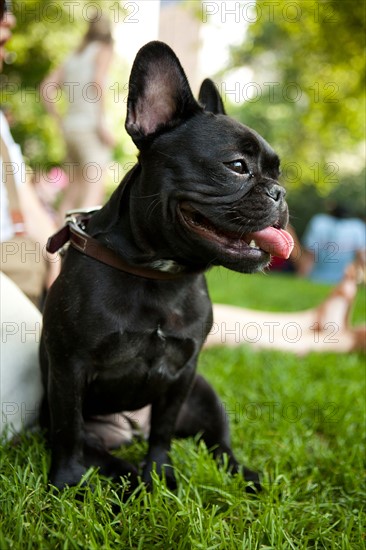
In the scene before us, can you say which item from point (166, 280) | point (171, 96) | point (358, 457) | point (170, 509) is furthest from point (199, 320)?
point (358, 457)

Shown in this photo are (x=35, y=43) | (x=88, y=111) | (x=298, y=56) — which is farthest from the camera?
(x=35, y=43)

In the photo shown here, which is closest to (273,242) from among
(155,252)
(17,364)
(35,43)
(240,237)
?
(240,237)

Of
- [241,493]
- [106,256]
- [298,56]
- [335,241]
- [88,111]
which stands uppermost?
[106,256]

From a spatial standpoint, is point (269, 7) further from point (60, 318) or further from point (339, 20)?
point (60, 318)

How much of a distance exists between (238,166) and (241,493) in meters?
1.01

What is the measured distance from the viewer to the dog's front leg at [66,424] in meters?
1.87

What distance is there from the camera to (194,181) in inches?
71.1

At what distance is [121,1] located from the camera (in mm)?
9172

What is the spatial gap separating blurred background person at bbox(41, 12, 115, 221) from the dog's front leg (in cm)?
511

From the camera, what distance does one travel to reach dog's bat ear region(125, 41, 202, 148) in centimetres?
190

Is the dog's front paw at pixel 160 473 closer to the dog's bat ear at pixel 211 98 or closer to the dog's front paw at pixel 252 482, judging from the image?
the dog's front paw at pixel 252 482

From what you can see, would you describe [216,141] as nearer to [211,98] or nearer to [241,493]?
[211,98]

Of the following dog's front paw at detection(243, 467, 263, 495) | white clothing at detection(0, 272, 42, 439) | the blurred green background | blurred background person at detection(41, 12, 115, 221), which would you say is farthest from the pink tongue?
blurred background person at detection(41, 12, 115, 221)

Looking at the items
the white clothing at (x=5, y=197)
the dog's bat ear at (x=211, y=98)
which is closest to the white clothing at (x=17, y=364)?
the white clothing at (x=5, y=197)
